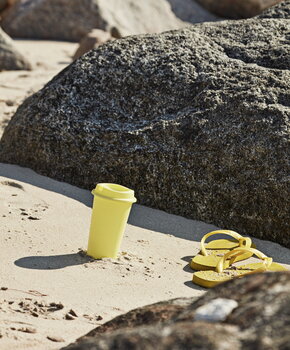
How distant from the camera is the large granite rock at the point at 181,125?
4.43m

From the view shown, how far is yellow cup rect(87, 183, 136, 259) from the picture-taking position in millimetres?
3705

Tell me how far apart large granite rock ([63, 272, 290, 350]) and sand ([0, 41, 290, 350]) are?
98 cm

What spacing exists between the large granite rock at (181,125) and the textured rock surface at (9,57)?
3627 millimetres

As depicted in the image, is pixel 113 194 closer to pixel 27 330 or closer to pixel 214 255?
pixel 214 255

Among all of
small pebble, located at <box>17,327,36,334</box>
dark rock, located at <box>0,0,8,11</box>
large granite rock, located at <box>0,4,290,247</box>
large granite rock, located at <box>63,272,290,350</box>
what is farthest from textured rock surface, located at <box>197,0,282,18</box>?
large granite rock, located at <box>63,272,290,350</box>

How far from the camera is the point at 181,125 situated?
4633 millimetres

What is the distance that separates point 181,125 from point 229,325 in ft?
9.73

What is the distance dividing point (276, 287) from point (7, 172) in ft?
10.7

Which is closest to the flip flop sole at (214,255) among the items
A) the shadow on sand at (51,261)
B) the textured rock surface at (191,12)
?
the shadow on sand at (51,261)

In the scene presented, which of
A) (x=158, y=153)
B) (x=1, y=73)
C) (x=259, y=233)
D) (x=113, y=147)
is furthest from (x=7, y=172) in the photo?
(x=1, y=73)

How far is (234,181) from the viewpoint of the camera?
14.6 feet

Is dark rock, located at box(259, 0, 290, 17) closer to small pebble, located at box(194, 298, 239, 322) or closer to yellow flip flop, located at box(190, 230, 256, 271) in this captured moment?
yellow flip flop, located at box(190, 230, 256, 271)

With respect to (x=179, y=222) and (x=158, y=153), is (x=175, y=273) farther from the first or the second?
(x=158, y=153)

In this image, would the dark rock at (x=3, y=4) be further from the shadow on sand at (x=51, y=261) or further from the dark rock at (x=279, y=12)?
the shadow on sand at (x=51, y=261)
